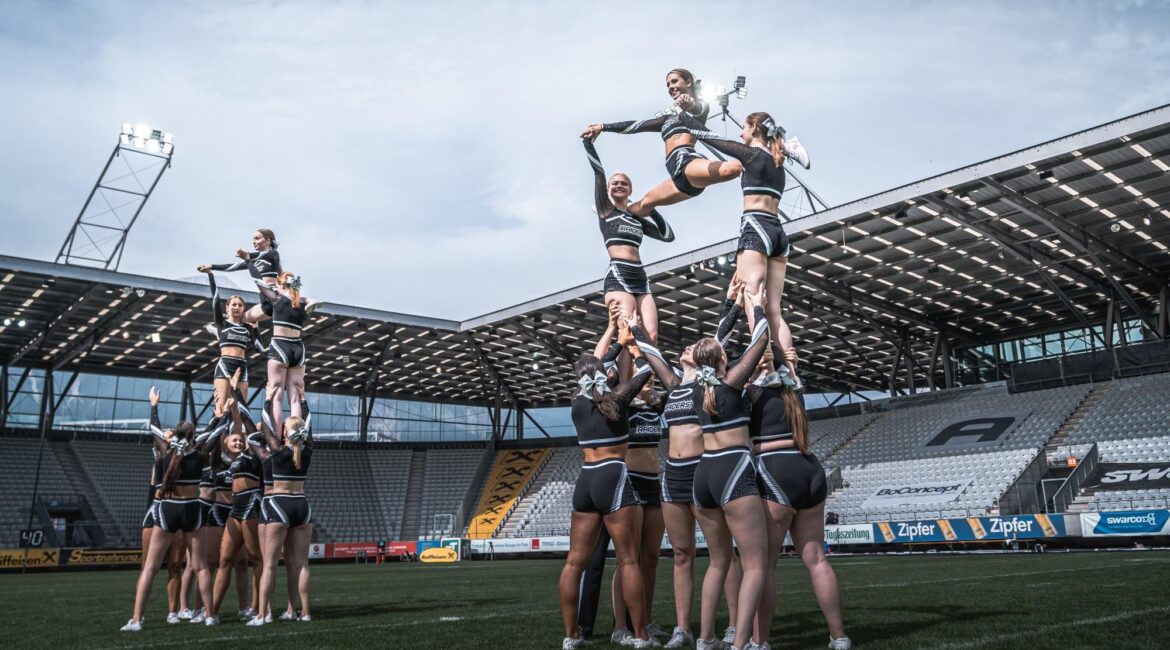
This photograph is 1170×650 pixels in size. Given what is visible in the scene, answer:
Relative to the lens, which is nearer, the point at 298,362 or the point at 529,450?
the point at 298,362

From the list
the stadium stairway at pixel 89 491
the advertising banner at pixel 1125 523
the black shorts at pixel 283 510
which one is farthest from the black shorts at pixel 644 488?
the stadium stairway at pixel 89 491

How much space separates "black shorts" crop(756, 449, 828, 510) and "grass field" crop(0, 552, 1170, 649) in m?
0.97

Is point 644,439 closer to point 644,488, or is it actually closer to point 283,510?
point 644,488

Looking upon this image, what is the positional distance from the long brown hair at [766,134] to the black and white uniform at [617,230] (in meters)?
1.25

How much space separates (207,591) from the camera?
8.29 m

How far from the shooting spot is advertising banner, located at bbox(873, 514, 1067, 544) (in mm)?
22125

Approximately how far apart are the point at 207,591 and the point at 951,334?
35.5 metres

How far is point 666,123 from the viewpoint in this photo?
6863 millimetres

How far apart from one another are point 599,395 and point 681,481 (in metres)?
0.79

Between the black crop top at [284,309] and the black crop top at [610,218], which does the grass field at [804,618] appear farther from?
the black crop top at [284,309]

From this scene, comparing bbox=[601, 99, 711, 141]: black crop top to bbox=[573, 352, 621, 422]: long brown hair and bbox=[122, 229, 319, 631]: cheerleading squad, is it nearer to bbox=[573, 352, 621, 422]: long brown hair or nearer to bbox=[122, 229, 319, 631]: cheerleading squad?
bbox=[573, 352, 621, 422]: long brown hair

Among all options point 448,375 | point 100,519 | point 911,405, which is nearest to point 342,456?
point 448,375

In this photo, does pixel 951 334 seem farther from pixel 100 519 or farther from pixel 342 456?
pixel 100 519

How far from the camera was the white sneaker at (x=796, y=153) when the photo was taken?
635 centimetres
